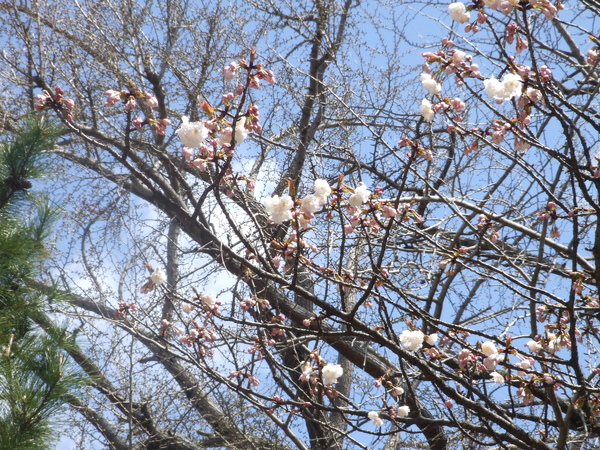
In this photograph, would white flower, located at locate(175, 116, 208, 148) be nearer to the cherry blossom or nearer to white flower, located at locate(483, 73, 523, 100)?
white flower, located at locate(483, 73, 523, 100)

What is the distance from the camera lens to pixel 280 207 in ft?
8.29

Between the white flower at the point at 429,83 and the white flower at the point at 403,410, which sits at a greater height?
the white flower at the point at 429,83

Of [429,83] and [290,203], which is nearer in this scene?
[290,203]

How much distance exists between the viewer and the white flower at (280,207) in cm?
250

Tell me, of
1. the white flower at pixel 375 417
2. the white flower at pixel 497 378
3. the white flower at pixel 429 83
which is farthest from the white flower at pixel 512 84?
the white flower at pixel 375 417

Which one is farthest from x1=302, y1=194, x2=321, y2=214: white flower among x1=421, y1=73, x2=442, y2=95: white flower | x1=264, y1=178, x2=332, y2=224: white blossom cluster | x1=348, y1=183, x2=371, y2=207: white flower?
x1=421, y1=73, x2=442, y2=95: white flower

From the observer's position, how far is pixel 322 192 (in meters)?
2.51

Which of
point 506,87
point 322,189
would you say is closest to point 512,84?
point 506,87

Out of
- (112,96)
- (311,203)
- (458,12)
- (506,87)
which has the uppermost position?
(458,12)

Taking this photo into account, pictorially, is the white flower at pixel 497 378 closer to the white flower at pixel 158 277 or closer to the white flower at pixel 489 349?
the white flower at pixel 489 349

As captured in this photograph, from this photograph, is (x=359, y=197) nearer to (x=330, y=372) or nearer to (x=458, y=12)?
(x=330, y=372)

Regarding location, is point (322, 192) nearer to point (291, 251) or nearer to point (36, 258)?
point (291, 251)

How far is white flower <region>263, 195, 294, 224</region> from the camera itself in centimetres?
250

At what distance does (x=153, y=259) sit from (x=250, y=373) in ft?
7.98
